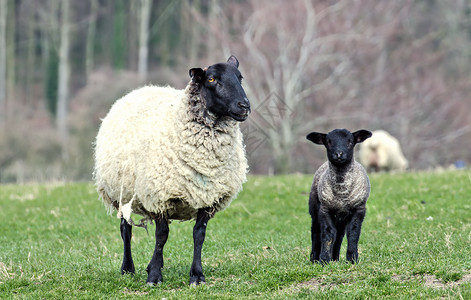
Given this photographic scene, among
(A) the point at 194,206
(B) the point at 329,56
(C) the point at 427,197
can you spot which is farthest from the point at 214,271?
(B) the point at 329,56

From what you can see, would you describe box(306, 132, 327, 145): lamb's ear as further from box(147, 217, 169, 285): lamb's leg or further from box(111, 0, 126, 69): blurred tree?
box(111, 0, 126, 69): blurred tree

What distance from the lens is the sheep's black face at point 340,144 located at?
7.75 m

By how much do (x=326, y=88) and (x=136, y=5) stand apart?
19453 mm

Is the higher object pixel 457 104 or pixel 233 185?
pixel 457 104

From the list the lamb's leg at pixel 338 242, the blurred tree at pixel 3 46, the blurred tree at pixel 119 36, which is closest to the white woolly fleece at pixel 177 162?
the lamb's leg at pixel 338 242

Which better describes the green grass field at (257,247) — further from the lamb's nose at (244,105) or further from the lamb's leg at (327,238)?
the lamb's nose at (244,105)

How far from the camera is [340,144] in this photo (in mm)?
7820

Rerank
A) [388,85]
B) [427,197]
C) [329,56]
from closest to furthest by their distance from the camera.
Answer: [427,197]
[329,56]
[388,85]

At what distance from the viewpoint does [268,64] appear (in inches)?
1230

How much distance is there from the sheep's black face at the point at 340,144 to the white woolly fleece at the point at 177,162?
3.60 ft

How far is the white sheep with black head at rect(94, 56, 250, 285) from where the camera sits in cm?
768

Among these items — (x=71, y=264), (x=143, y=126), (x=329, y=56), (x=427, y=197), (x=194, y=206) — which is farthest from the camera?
(x=329, y=56)

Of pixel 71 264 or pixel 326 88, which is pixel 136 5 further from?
pixel 71 264

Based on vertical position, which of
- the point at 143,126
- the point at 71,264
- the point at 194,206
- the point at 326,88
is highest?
the point at 326,88
